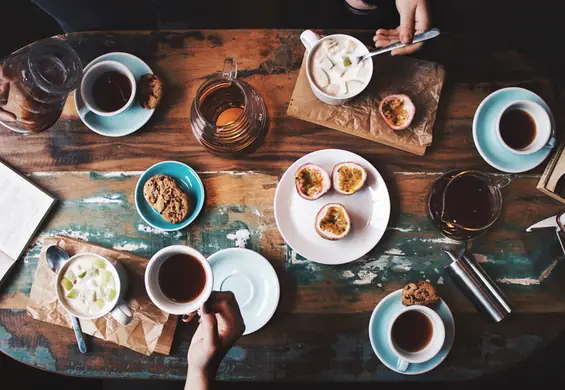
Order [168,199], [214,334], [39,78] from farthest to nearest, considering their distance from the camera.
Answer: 1. [168,199]
2. [39,78]
3. [214,334]

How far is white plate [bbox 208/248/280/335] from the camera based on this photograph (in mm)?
1777

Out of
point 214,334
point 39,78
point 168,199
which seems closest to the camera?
point 214,334

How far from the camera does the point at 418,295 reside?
68.3 inches

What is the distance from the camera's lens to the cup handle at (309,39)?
1.78 m

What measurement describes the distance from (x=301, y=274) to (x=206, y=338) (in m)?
0.47

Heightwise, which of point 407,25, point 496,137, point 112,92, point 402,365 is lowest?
point 402,365

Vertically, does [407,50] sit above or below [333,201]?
above

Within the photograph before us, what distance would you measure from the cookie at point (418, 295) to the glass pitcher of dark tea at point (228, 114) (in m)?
0.80

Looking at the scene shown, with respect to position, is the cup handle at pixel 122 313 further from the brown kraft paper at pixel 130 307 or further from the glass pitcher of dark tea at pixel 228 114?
the glass pitcher of dark tea at pixel 228 114

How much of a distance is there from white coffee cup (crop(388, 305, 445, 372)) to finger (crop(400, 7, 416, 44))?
0.98 m

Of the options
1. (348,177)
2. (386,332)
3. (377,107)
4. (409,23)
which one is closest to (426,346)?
(386,332)

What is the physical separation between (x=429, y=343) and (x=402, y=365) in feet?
0.42

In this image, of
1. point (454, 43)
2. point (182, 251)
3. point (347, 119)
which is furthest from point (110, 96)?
point (454, 43)

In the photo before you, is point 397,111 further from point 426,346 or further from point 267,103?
point 426,346
